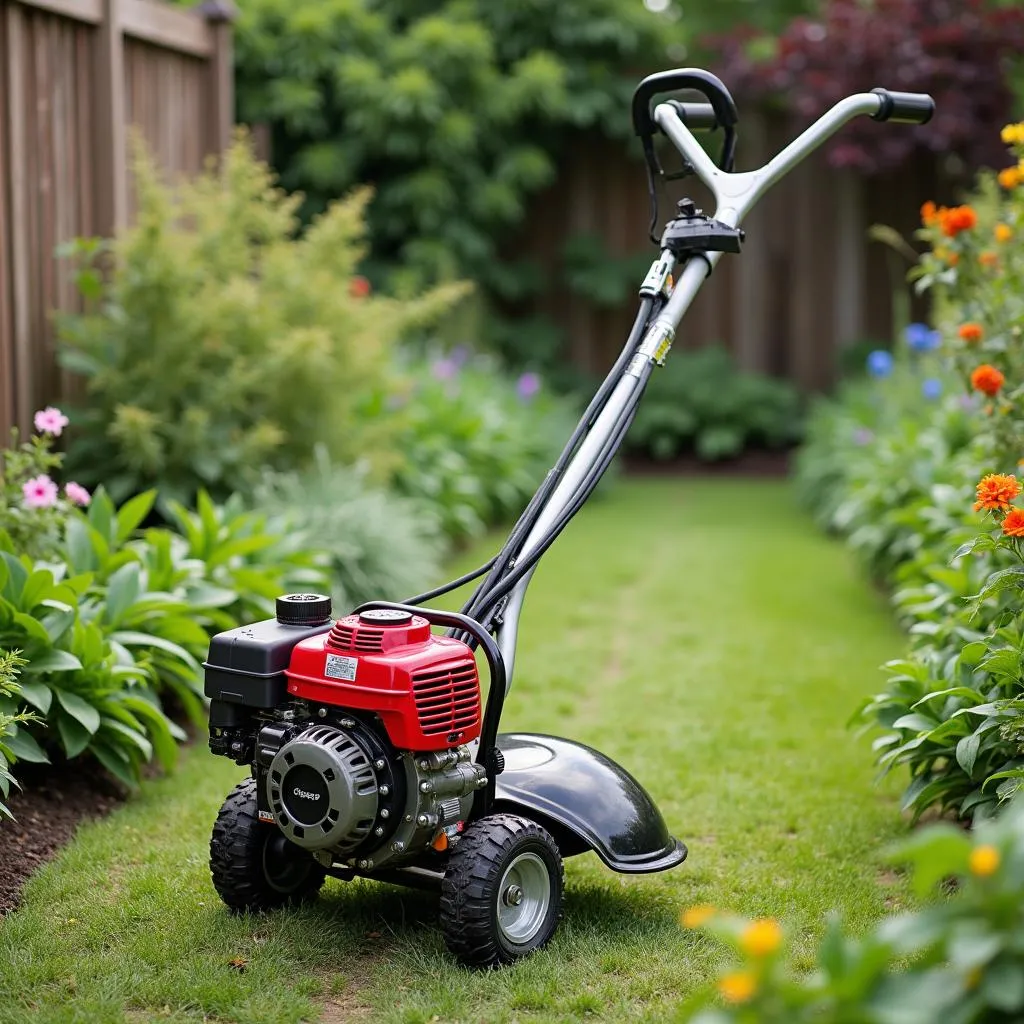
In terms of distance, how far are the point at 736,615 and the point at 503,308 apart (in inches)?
255

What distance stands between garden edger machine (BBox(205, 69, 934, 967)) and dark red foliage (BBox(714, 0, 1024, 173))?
759 centimetres

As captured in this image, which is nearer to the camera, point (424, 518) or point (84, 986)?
point (84, 986)

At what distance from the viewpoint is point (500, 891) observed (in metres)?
2.77

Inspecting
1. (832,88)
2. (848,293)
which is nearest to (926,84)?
(832,88)

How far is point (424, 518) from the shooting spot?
6.84m

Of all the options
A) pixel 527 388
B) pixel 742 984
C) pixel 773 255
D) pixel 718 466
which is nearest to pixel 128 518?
pixel 742 984

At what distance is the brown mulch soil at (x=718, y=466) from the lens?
11234mm

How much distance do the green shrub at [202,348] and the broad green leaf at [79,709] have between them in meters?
1.87

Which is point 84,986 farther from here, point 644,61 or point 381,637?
point 644,61

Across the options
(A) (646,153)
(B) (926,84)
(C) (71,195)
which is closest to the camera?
(A) (646,153)

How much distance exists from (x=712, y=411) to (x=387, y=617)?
28.2 ft

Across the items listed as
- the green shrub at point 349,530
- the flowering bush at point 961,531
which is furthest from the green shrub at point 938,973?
the green shrub at point 349,530

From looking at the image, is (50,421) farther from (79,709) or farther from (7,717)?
(7,717)

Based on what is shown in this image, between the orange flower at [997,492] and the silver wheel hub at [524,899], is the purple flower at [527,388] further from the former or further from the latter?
the silver wheel hub at [524,899]
